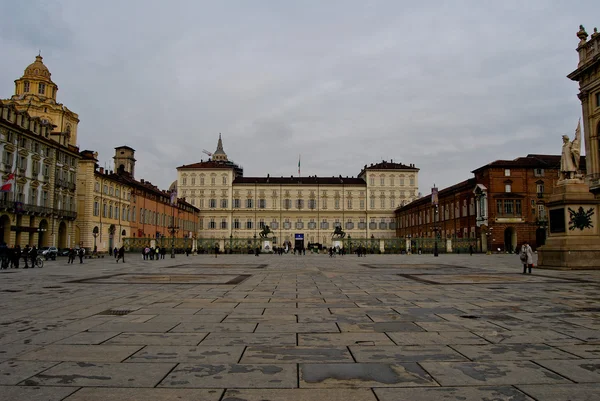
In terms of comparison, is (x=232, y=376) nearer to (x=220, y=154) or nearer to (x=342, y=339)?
(x=342, y=339)

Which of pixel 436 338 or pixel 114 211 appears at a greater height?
pixel 114 211

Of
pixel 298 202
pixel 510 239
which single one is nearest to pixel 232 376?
pixel 510 239

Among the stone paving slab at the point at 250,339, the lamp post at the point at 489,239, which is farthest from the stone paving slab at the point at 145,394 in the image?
the lamp post at the point at 489,239

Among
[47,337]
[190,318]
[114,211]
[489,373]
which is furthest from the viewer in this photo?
[114,211]

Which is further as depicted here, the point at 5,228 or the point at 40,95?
the point at 40,95

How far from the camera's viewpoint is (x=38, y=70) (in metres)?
59.1

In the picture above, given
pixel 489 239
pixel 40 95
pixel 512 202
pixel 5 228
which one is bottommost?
pixel 489 239

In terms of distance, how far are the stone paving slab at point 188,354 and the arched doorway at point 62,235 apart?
172ft

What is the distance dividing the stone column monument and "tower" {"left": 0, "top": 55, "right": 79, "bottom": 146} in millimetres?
55165

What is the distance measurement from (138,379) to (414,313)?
550 centimetres

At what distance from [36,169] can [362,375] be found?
50.6 m

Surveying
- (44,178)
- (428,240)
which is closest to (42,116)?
(44,178)

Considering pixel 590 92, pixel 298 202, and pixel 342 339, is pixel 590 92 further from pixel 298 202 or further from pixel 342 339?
pixel 298 202

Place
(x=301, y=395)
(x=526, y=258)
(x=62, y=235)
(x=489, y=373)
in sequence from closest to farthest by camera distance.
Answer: (x=301, y=395) → (x=489, y=373) → (x=526, y=258) → (x=62, y=235)
